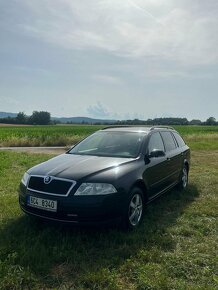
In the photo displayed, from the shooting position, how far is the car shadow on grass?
3734 mm

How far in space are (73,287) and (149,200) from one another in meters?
2.51

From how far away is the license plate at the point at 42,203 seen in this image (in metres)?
4.41

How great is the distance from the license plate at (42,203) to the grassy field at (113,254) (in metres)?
0.45

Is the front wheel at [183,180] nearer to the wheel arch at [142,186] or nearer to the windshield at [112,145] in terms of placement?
the windshield at [112,145]

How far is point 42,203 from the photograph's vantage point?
4.53m

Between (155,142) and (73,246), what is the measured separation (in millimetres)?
2787

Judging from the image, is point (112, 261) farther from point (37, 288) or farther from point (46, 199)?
point (46, 199)

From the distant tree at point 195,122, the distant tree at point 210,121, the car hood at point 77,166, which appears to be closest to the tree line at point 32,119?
the distant tree at point 195,122

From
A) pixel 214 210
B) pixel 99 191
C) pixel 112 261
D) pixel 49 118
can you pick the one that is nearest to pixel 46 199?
pixel 99 191

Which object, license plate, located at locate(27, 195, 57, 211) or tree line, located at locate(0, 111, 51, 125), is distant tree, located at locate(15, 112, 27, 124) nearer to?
tree line, located at locate(0, 111, 51, 125)

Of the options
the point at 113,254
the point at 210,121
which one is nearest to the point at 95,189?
the point at 113,254

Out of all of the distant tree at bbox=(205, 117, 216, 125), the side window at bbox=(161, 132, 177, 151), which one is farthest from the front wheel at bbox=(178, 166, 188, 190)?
the distant tree at bbox=(205, 117, 216, 125)

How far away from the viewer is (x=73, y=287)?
11.1ft

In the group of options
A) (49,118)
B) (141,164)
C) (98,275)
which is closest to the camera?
(98,275)
